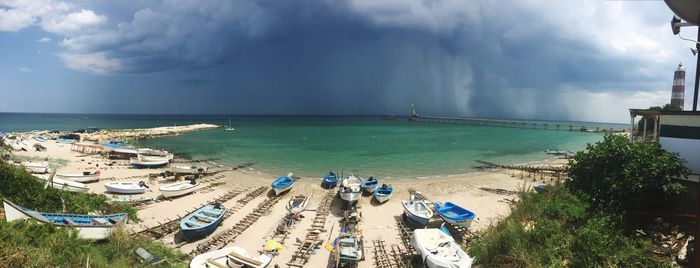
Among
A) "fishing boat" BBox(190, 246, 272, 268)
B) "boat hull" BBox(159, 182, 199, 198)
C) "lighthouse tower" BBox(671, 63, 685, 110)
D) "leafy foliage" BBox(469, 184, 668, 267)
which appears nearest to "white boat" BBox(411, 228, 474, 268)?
"leafy foliage" BBox(469, 184, 668, 267)

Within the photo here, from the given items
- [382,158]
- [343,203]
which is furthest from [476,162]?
[343,203]

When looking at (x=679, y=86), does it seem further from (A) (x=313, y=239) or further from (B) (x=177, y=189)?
(B) (x=177, y=189)

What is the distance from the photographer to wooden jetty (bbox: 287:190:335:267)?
1417cm

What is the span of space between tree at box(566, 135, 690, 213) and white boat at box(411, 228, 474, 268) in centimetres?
539

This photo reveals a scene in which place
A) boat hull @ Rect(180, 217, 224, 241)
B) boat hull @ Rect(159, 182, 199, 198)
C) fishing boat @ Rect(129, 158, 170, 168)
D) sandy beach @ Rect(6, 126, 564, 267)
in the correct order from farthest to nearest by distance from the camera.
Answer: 1. fishing boat @ Rect(129, 158, 170, 168)
2. boat hull @ Rect(159, 182, 199, 198)
3. sandy beach @ Rect(6, 126, 564, 267)
4. boat hull @ Rect(180, 217, 224, 241)

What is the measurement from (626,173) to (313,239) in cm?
1350

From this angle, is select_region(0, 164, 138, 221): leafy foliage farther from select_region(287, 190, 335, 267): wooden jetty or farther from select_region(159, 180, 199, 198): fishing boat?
select_region(287, 190, 335, 267): wooden jetty

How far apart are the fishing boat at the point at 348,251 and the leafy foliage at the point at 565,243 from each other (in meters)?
4.88

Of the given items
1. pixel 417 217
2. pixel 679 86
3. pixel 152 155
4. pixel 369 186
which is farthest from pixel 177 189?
pixel 679 86

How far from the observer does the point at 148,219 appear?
18.4 m

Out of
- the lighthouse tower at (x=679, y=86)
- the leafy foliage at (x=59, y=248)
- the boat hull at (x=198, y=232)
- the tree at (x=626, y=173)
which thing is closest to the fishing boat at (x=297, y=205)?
the boat hull at (x=198, y=232)

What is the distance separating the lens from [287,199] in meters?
23.7

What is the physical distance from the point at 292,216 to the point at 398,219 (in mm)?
6699

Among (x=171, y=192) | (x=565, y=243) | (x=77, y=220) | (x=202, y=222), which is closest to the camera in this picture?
(x=565, y=243)
